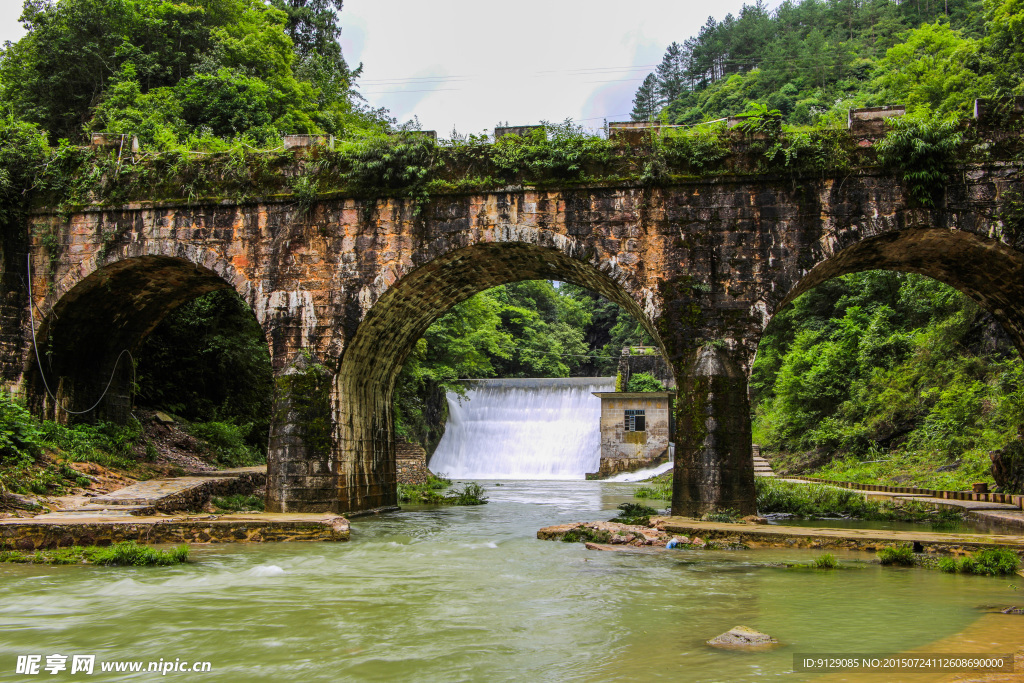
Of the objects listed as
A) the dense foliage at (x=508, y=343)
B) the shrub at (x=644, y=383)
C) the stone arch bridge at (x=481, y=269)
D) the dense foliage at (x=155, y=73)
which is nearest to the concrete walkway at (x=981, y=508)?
the stone arch bridge at (x=481, y=269)

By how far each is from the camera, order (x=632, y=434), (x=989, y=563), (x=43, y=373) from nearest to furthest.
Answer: (x=989, y=563), (x=43, y=373), (x=632, y=434)

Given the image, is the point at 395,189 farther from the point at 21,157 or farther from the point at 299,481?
the point at 21,157

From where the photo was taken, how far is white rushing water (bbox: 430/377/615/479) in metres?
30.7

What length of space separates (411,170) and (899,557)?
798 centimetres

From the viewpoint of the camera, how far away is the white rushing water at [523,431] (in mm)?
30656

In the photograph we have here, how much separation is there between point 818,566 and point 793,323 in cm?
2532

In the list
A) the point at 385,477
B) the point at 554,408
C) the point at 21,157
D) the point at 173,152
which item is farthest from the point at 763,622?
the point at 554,408

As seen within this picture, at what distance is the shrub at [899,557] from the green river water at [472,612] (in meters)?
0.15

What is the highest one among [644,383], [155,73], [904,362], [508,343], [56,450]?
[155,73]

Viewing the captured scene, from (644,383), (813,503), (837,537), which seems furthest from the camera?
(644,383)

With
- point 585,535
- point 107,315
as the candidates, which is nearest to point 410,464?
point 107,315

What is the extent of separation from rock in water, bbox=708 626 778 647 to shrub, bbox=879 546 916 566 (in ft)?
11.1

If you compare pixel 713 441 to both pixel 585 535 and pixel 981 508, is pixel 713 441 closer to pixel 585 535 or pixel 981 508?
pixel 585 535

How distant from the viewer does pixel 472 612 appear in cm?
609
